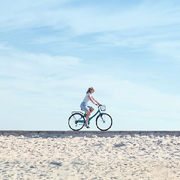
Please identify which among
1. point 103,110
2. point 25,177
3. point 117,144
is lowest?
point 25,177

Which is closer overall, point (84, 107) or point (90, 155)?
point (90, 155)

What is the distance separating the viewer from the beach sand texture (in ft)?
29.5

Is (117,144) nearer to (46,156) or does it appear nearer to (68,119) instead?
(46,156)

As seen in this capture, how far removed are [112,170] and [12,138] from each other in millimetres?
6191

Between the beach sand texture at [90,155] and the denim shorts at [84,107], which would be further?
the denim shorts at [84,107]

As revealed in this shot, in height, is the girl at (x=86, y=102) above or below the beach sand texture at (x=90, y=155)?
above

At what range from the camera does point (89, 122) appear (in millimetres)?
14984

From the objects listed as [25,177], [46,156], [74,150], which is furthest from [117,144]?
[25,177]

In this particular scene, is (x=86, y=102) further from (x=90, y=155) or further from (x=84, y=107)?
(x=90, y=155)

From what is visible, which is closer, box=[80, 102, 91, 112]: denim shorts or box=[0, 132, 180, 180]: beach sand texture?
box=[0, 132, 180, 180]: beach sand texture

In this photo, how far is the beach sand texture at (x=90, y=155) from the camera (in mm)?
8977

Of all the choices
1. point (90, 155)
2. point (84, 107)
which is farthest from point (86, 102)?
point (90, 155)

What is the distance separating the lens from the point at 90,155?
11.1 meters

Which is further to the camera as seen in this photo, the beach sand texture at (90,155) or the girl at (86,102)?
the girl at (86,102)
